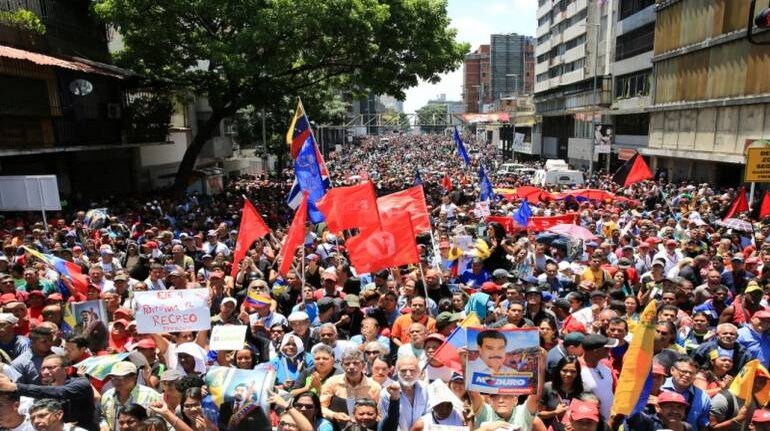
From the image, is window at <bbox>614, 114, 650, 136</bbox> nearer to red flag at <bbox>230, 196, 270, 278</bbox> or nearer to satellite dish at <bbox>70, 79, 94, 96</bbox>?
satellite dish at <bbox>70, 79, 94, 96</bbox>

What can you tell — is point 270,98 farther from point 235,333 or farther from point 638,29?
point 638,29

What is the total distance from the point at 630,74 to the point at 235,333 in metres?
37.8

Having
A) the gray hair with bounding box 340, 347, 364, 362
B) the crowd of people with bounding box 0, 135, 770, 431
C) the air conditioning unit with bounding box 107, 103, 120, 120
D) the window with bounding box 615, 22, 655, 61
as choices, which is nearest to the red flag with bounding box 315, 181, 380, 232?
the crowd of people with bounding box 0, 135, 770, 431

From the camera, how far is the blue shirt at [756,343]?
575cm

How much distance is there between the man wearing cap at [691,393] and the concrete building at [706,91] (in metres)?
19.5

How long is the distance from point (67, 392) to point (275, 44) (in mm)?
17797

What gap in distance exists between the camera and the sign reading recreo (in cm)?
594

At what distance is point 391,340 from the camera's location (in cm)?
638

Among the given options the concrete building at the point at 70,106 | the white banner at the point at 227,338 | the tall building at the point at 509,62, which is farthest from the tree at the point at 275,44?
the tall building at the point at 509,62

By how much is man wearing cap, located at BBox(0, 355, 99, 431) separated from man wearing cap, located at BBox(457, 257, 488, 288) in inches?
224

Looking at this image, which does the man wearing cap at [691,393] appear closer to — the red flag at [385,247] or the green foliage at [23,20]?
the red flag at [385,247]

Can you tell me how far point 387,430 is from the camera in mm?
4512

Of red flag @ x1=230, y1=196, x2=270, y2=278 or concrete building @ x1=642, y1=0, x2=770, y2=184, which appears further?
concrete building @ x1=642, y1=0, x2=770, y2=184

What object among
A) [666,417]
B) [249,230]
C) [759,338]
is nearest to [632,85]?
[249,230]
